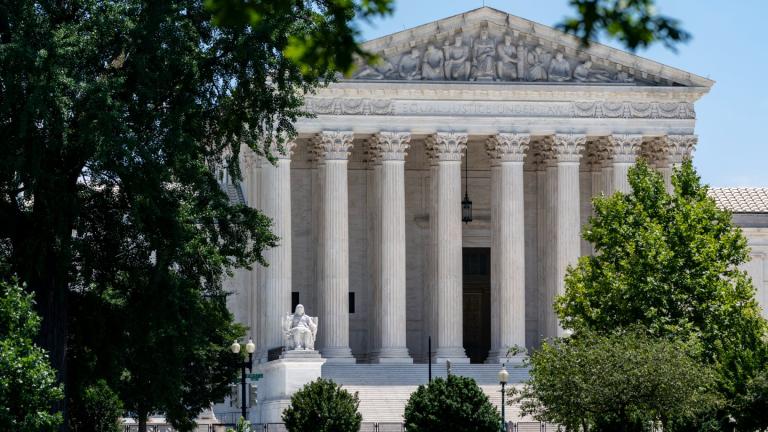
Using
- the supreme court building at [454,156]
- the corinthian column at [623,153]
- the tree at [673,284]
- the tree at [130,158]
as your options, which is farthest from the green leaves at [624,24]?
the corinthian column at [623,153]

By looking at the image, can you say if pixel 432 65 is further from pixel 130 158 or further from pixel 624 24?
pixel 624 24

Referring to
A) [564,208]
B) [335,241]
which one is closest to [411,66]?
[335,241]

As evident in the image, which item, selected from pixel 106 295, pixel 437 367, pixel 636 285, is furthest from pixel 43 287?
pixel 437 367

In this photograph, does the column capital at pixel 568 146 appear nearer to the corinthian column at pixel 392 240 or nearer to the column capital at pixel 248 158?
the corinthian column at pixel 392 240

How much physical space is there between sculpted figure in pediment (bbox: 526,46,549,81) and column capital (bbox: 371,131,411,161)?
6.39m

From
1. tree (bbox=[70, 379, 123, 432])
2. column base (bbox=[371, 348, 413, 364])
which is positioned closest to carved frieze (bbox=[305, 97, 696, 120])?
column base (bbox=[371, 348, 413, 364])

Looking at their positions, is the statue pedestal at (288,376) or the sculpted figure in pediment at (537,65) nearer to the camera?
the statue pedestal at (288,376)

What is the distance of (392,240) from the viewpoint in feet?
251

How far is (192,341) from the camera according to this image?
4222cm

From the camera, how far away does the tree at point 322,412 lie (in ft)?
191

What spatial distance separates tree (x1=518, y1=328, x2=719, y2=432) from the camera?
51.6 meters

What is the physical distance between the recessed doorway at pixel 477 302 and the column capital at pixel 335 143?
1014 cm

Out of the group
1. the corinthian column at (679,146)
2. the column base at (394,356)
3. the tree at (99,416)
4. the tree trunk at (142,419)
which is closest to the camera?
the tree at (99,416)

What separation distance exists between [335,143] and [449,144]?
17.3 ft
